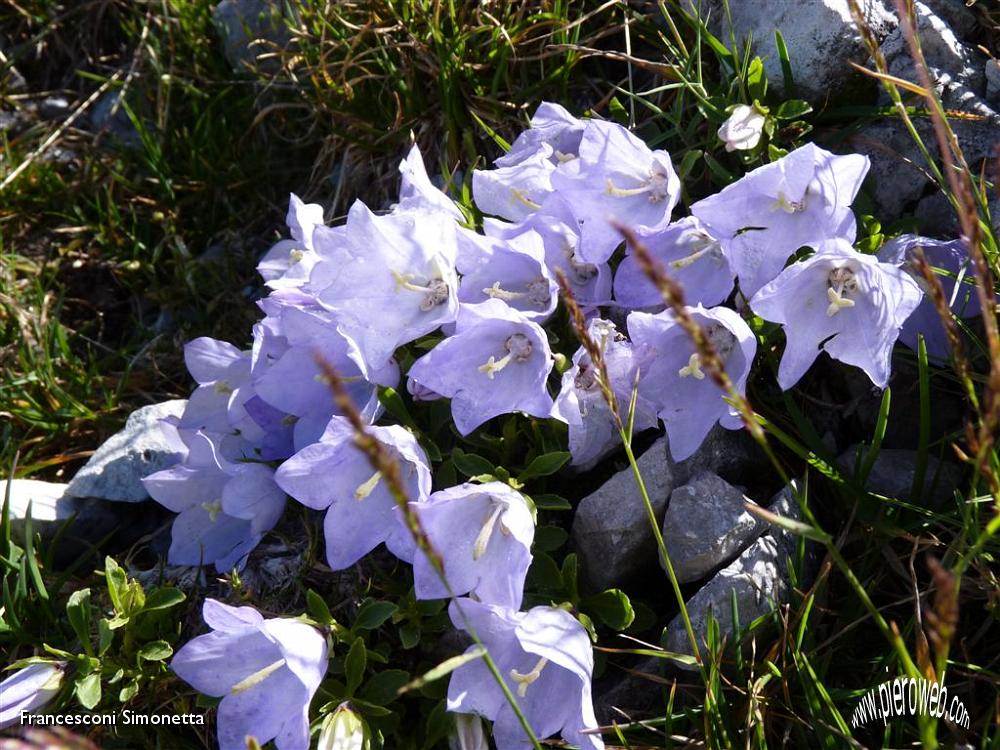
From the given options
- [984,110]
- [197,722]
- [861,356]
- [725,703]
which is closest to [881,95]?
[984,110]

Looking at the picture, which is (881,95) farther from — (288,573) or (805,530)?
(288,573)

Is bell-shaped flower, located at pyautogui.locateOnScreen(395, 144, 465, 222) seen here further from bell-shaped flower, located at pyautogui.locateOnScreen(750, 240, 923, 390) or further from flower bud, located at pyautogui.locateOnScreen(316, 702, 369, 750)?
flower bud, located at pyautogui.locateOnScreen(316, 702, 369, 750)

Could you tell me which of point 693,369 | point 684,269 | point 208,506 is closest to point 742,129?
point 684,269

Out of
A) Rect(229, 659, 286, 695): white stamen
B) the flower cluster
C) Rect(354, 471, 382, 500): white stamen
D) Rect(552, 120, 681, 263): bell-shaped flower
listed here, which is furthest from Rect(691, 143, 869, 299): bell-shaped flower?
Rect(229, 659, 286, 695): white stamen

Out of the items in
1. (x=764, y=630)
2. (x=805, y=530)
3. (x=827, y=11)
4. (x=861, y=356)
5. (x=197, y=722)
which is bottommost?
(x=197, y=722)

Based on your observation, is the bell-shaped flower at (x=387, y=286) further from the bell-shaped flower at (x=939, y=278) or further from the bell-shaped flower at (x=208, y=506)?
the bell-shaped flower at (x=939, y=278)
